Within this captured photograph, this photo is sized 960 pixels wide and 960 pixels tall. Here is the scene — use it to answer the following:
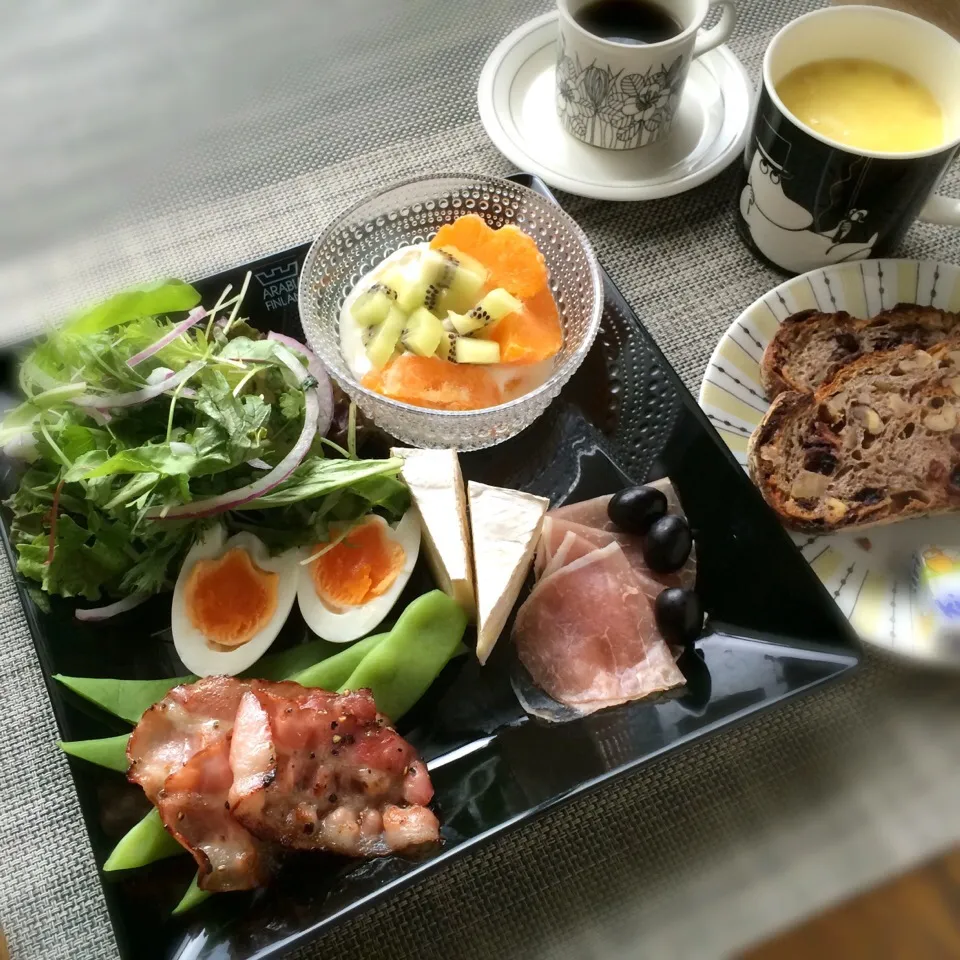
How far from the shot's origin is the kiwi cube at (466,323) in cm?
94

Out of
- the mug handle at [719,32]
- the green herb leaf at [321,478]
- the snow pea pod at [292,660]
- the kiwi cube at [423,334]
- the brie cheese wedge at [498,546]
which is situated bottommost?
the snow pea pod at [292,660]

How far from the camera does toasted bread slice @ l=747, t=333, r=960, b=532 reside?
0.83 metres

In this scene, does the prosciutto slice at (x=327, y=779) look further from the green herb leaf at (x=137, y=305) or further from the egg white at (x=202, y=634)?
the green herb leaf at (x=137, y=305)

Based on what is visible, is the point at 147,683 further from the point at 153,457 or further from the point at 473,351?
the point at 473,351

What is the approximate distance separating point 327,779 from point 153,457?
1.17ft

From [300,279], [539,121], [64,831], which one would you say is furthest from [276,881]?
[539,121]

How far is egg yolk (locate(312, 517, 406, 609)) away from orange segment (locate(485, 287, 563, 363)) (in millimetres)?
240

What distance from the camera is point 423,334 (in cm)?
93

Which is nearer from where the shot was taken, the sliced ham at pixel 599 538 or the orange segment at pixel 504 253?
the sliced ham at pixel 599 538

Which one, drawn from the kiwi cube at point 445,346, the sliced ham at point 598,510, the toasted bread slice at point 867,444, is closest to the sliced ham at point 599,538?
the sliced ham at point 598,510

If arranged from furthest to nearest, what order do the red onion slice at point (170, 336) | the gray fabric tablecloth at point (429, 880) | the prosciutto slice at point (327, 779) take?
the red onion slice at point (170, 336), the prosciutto slice at point (327, 779), the gray fabric tablecloth at point (429, 880)

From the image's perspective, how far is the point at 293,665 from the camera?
84 centimetres

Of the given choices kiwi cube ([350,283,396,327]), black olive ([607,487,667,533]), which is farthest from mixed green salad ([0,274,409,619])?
black olive ([607,487,667,533])

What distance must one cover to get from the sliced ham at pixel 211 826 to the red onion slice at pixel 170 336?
42 cm
